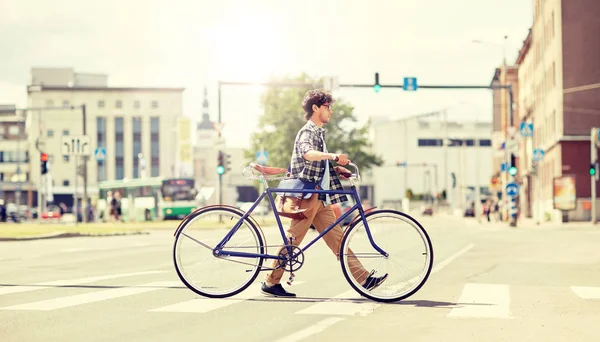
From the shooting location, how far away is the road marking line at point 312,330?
23.0 feet

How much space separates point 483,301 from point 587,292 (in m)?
1.94

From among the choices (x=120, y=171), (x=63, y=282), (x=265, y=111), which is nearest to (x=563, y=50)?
(x=265, y=111)

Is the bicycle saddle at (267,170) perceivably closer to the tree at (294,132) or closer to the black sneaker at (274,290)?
the black sneaker at (274,290)

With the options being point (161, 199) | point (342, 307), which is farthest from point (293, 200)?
point (161, 199)

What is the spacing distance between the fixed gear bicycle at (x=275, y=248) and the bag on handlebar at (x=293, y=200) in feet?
0.22

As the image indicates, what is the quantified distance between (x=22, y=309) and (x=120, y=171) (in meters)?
125

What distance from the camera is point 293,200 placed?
9.47 m

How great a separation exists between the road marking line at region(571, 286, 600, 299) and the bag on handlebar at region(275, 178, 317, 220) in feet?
10.4

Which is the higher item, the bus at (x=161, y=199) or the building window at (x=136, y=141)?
the building window at (x=136, y=141)

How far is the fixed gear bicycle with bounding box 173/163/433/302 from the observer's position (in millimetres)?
9352

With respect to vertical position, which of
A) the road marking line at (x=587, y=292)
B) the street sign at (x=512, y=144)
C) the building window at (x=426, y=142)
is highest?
→ the building window at (x=426, y=142)

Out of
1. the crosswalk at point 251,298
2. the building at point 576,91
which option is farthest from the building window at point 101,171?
the crosswalk at point 251,298

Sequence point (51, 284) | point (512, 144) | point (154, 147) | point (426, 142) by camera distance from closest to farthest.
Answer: point (51, 284), point (512, 144), point (154, 147), point (426, 142)

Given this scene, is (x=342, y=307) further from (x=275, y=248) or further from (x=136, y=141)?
(x=136, y=141)
